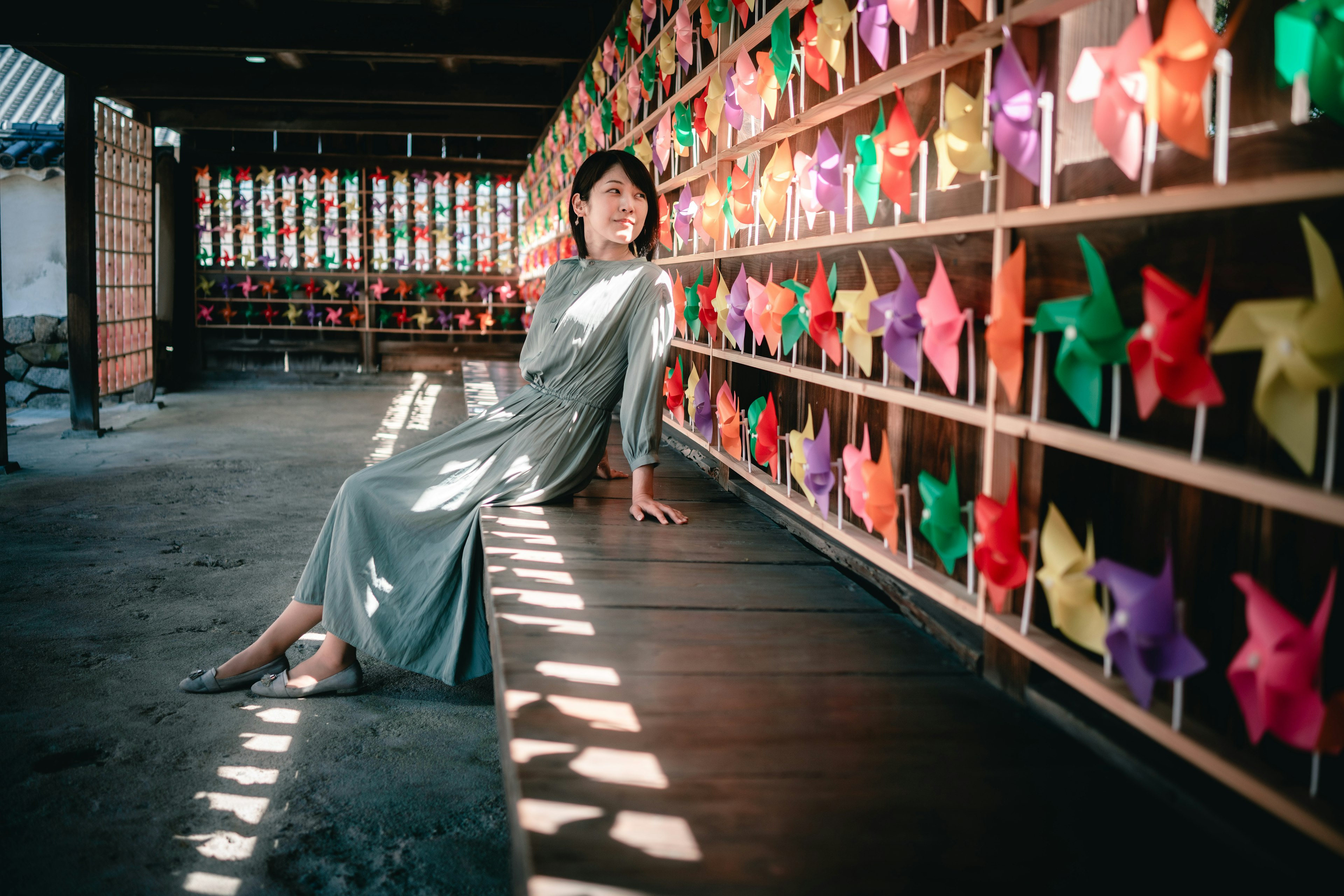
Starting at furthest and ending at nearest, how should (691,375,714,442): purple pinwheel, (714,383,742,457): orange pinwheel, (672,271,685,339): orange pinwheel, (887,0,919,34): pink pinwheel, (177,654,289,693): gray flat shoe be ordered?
(672,271,685,339): orange pinwheel → (691,375,714,442): purple pinwheel → (714,383,742,457): orange pinwheel → (177,654,289,693): gray flat shoe → (887,0,919,34): pink pinwheel

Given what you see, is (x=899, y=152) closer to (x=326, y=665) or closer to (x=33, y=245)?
(x=326, y=665)

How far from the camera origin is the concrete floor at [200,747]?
1759mm

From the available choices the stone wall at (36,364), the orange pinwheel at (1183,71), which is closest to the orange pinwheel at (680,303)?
the orange pinwheel at (1183,71)

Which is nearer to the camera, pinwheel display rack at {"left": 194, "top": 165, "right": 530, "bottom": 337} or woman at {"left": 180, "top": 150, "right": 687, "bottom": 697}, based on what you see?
woman at {"left": 180, "top": 150, "right": 687, "bottom": 697}

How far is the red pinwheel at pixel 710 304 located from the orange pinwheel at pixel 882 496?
1203mm

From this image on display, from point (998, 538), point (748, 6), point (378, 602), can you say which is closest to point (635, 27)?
point (748, 6)

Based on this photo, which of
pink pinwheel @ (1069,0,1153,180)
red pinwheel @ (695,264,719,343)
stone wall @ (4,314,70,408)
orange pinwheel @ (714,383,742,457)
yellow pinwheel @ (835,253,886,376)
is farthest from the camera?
stone wall @ (4,314,70,408)

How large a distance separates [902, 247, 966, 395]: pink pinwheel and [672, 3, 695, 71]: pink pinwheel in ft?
5.77

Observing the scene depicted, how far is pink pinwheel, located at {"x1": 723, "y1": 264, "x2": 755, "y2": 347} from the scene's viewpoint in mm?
2598

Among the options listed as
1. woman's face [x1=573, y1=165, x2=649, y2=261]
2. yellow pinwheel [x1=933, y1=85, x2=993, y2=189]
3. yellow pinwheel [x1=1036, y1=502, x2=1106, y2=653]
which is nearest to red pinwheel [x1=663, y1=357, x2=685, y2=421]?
woman's face [x1=573, y1=165, x2=649, y2=261]

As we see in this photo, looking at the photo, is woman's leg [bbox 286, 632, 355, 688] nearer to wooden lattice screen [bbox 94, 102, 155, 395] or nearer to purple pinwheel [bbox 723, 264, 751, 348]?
purple pinwheel [bbox 723, 264, 751, 348]

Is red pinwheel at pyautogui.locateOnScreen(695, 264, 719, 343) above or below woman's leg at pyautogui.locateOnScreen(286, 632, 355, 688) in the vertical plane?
above

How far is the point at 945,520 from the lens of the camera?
153 centimetres

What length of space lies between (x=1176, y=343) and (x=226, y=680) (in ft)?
7.58
